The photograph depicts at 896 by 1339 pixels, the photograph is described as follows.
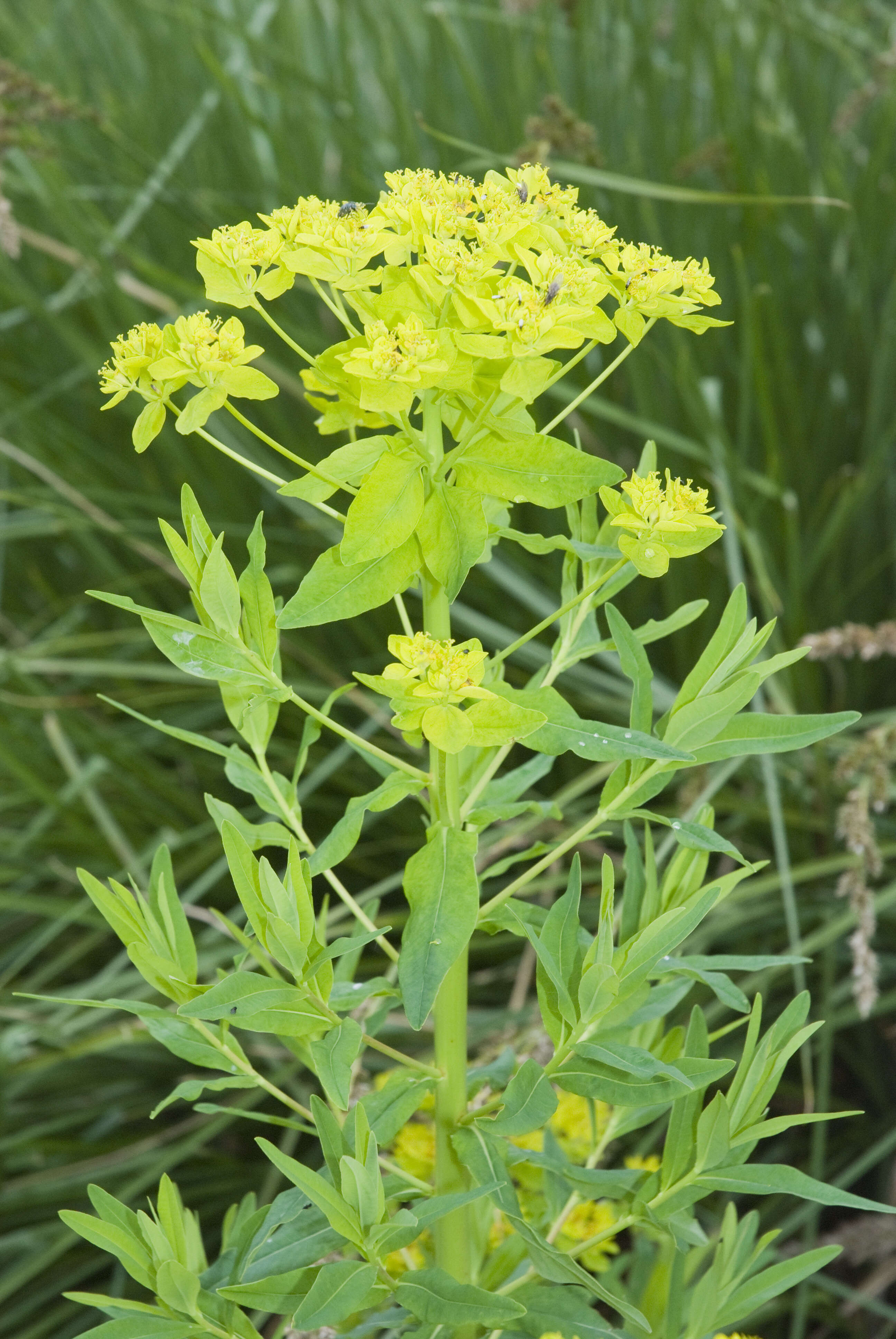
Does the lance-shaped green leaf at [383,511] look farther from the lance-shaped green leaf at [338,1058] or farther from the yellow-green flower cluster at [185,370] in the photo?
the lance-shaped green leaf at [338,1058]

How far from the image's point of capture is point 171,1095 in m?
0.62

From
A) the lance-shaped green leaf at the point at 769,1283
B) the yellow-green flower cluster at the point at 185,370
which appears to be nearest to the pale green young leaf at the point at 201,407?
the yellow-green flower cluster at the point at 185,370

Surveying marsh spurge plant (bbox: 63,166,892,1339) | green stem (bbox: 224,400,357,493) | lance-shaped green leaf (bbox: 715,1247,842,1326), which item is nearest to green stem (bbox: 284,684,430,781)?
marsh spurge plant (bbox: 63,166,892,1339)

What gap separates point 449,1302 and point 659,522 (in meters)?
0.40

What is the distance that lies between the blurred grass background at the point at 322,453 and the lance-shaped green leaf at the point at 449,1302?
1.79 ft

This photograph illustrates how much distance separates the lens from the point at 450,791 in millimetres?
649

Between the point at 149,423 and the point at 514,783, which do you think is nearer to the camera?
the point at 149,423

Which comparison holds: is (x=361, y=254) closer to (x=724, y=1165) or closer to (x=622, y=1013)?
(x=622, y=1013)

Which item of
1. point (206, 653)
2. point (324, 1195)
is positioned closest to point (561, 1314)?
point (324, 1195)

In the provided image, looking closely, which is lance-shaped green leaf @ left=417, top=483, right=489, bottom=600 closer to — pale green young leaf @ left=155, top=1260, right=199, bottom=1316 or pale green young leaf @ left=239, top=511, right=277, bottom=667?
pale green young leaf @ left=239, top=511, right=277, bottom=667

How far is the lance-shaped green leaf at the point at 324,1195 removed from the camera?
0.56m

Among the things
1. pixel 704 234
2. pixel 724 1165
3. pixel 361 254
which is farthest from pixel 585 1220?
pixel 704 234

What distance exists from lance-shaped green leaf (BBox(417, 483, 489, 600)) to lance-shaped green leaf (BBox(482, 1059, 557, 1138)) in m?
0.25

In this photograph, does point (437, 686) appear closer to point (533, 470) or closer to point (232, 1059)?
point (533, 470)
